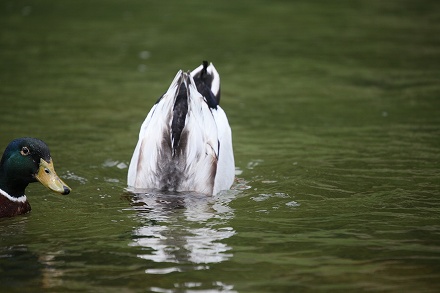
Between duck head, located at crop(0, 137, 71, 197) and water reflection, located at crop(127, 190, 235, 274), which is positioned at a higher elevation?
duck head, located at crop(0, 137, 71, 197)

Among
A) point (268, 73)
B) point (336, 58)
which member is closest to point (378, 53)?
point (336, 58)

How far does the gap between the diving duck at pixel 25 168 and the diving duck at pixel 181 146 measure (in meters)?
1.07

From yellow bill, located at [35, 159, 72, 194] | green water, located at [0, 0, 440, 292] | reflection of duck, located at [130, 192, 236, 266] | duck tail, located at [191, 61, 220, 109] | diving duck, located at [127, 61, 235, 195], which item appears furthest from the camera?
duck tail, located at [191, 61, 220, 109]

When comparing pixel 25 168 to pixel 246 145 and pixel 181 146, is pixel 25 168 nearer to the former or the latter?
pixel 181 146

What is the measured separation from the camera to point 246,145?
1141 centimetres

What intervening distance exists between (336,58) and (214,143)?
7.34 metres

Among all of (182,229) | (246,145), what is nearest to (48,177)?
(182,229)

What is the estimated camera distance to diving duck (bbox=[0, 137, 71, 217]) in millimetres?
8453

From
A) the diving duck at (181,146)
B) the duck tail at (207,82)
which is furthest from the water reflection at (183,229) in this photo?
the duck tail at (207,82)

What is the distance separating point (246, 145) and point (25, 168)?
3.63m

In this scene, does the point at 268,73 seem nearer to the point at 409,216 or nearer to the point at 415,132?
the point at 415,132

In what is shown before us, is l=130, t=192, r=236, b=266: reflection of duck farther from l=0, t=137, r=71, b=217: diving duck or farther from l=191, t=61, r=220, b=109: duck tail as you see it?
l=191, t=61, r=220, b=109: duck tail

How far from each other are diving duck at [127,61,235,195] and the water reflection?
0.15 metres

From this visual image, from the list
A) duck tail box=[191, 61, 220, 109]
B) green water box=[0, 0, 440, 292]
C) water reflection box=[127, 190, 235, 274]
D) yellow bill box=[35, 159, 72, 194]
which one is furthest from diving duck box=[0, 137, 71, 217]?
duck tail box=[191, 61, 220, 109]
